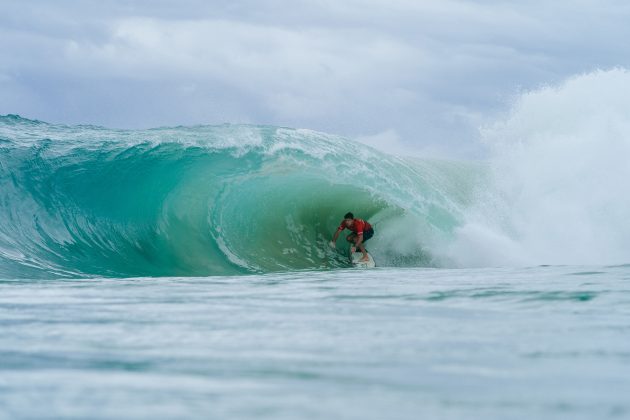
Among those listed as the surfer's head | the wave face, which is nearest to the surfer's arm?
the surfer's head

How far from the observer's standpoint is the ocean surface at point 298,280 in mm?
2773

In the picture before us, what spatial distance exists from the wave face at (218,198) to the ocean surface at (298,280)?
0.04 meters

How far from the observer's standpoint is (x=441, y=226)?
13320 millimetres

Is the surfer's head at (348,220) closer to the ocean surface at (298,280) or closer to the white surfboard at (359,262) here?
the white surfboard at (359,262)

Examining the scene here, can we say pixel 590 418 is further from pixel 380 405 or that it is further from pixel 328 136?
pixel 328 136

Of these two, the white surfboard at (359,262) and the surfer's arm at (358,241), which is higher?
the surfer's arm at (358,241)

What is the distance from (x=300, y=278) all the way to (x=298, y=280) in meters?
0.41

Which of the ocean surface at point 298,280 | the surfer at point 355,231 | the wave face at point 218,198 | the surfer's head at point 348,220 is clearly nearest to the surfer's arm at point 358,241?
the surfer at point 355,231

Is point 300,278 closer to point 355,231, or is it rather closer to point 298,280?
point 298,280

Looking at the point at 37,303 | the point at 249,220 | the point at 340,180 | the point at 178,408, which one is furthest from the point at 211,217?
the point at 178,408

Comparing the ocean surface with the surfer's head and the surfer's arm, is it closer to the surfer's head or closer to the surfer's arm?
the surfer's arm

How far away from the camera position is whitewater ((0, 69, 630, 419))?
9.12 feet

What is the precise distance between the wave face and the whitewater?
4 cm

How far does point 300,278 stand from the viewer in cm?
813
